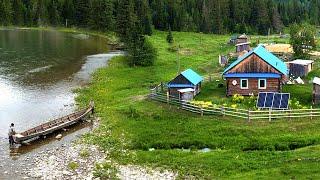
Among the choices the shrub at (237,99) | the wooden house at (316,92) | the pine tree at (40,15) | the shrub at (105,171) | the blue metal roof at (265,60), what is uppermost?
the pine tree at (40,15)

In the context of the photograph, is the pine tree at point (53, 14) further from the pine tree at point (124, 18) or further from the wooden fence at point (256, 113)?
the wooden fence at point (256, 113)

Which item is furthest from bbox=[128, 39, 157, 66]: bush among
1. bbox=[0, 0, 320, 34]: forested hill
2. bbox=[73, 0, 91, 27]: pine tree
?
bbox=[73, 0, 91, 27]: pine tree


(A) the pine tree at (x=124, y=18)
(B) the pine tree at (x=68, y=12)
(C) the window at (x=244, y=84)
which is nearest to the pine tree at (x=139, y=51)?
(A) the pine tree at (x=124, y=18)

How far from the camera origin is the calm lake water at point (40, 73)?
59.6 metres

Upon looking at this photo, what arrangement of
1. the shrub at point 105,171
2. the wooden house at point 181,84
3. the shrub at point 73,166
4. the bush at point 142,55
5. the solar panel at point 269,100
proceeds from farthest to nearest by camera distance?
the bush at point 142,55
the wooden house at point 181,84
the solar panel at point 269,100
the shrub at point 73,166
the shrub at point 105,171

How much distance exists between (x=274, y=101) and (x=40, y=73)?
154 feet

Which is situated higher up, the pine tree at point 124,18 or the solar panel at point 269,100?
the pine tree at point 124,18

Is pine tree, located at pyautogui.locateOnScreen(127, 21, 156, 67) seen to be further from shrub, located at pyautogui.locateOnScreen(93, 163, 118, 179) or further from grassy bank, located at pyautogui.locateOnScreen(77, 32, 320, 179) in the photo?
shrub, located at pyautogui.locateOnScreen(93, 163, 118, 179)

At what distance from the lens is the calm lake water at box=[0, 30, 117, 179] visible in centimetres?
5959

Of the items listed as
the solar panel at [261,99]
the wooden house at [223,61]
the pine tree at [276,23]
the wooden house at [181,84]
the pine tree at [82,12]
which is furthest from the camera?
the pine tree at [276,23]

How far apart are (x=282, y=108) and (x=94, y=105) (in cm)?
2326

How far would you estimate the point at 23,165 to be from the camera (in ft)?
145

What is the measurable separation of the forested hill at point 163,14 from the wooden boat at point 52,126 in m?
95.7

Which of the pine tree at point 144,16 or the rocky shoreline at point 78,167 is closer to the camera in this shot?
the rocky shoreline at point 78,167
